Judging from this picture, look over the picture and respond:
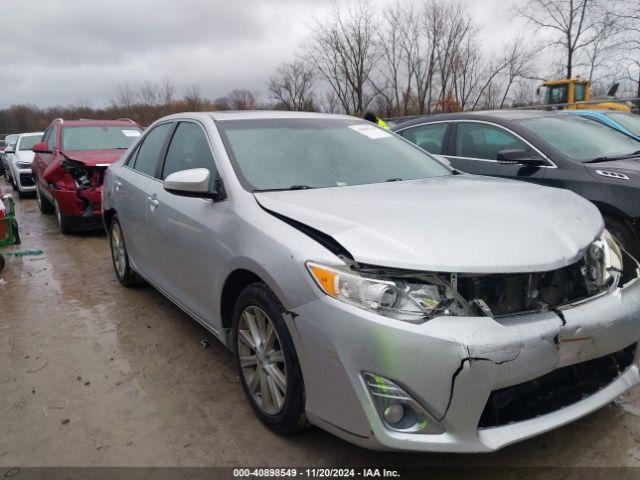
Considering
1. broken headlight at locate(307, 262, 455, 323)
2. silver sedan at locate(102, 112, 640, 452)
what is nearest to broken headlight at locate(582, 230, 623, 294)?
silver sedan at locate(102, 112, 640, 452)

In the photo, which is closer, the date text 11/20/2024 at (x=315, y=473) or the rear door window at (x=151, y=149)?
the date text 11/20/2024 at (x=315, y=473)

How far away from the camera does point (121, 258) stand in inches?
190

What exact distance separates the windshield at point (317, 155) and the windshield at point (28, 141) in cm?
1232

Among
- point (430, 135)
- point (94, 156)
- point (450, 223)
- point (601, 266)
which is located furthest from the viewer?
point (94, 156)

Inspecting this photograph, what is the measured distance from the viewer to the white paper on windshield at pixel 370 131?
3.67 meters

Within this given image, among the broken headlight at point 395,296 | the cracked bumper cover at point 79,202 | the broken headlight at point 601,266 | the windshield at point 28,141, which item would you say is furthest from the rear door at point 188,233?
the windshield at point 28,141

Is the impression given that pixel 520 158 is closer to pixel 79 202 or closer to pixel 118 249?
pixel 118 249

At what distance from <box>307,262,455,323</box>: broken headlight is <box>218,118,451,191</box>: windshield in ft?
3.23

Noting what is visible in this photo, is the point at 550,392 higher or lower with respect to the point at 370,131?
lower

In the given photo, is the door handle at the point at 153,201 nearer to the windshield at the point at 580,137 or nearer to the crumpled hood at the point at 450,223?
the crumpled hood at the point at 450,223

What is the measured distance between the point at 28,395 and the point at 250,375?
4.56ft

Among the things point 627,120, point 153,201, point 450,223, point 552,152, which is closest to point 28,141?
point 153,201

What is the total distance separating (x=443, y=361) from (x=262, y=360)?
39.3 inches

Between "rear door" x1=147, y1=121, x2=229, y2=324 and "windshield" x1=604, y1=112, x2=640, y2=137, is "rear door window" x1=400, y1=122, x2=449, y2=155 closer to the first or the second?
"windshield" x1=604, y1=112, x2=640, y2=137
